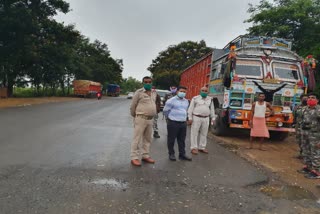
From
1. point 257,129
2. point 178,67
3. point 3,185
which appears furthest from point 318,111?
point 178,67

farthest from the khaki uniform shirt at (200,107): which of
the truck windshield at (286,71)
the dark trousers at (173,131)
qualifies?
the truck windshield at (286,71)

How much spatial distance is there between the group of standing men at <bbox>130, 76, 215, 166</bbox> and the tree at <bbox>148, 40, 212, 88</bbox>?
135ft

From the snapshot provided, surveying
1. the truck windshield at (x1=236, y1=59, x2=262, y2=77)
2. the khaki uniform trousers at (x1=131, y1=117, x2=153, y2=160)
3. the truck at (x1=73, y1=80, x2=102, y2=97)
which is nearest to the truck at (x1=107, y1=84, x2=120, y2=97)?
the truck at (x1=73, y1=80, x2=102, y2=97)

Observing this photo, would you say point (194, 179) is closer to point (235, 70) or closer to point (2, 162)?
point (2, 162)

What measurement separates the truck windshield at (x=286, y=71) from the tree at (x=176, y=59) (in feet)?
126

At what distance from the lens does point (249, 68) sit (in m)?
10.3

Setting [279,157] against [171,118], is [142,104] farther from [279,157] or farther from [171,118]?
[279,157]

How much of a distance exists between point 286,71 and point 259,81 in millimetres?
1131

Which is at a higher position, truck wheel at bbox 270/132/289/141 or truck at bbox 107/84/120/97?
truck at bbox 107/84/120/97

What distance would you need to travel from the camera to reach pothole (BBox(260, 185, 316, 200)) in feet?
16.2

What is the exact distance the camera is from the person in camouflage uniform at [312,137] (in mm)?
6285

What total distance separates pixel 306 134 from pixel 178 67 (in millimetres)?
45240

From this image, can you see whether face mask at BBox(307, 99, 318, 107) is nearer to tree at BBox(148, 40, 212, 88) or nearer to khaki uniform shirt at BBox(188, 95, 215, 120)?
khaki uniform shirt at BBox(188, 95, 215, 120)

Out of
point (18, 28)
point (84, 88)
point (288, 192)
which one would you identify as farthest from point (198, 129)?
point (84, 88)
